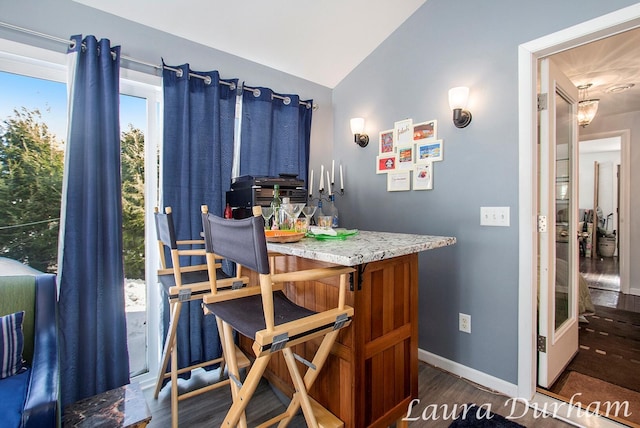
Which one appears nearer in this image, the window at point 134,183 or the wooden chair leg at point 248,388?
the wooden chair leg at point 248,388

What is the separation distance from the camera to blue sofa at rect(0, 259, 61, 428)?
0.96m

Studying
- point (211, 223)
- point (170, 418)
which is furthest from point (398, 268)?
point (170, 418)

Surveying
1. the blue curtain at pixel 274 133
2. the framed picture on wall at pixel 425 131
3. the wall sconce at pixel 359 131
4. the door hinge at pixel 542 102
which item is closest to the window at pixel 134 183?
the blue curtain at pixel 274 133

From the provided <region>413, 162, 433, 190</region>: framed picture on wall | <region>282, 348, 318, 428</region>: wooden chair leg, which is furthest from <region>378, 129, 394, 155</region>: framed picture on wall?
<region>282, 348, 318, 428</region>: wooden chair leg

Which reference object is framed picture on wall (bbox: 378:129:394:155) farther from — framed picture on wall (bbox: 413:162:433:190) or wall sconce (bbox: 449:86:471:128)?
wall sconce (bbox: 449:86:471:128)

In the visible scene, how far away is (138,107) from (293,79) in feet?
4.24

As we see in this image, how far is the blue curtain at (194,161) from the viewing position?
2000 mm

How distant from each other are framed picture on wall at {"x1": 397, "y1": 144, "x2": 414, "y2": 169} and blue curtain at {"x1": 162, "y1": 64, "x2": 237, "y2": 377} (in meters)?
1.31

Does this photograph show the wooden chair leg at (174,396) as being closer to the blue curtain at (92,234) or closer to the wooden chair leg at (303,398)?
the blue curtain at (92,234)

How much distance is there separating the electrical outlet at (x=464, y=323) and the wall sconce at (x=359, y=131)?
1.56m

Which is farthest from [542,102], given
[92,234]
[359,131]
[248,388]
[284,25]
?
[92,234]

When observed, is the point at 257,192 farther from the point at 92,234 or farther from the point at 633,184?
the point at 633,184

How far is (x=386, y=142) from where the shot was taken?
2.49 meters

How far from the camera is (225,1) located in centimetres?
192
